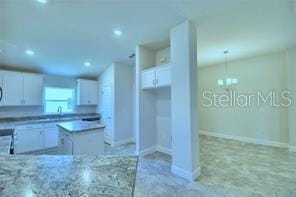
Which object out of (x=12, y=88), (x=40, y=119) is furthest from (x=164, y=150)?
(x=12, y=88)

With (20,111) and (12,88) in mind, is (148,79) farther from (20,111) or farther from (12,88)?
(20,111)

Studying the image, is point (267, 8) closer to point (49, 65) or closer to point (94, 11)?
point (94, 11)

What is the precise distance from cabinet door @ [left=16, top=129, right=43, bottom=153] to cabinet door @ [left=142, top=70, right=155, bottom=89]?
11.0ft

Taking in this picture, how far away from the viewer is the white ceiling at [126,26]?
8.64 feet

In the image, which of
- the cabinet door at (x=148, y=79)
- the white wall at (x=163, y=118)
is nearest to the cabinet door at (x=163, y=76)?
the cabinet door at (x=148, y=79)

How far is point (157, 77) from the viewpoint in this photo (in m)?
3.76

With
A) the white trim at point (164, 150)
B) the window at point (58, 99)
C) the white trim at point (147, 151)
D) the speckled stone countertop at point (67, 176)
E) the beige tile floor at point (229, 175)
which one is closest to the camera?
the speckled stone countertop at point (67, 176)

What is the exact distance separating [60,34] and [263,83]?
19.2 ft

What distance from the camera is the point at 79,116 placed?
572cm

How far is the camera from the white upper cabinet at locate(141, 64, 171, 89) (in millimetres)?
3547

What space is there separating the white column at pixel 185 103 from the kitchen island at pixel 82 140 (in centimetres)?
155

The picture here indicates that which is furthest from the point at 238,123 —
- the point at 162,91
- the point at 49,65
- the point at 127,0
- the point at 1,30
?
the point at 1,30

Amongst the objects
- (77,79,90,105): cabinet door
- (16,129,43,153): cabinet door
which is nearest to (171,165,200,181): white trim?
(16,129,43,153): cabinet door

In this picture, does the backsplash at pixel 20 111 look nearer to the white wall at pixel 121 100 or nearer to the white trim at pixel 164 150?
the white wall at pixel 121 100
